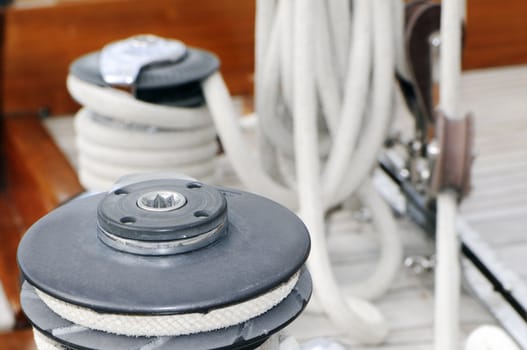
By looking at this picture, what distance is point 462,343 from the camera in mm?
1513

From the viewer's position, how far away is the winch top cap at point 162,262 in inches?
29.2

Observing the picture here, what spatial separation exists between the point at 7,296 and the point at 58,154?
527 mm

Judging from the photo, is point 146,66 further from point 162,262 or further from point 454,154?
point 162,262

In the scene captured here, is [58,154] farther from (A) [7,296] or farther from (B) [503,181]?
(B) [503,181]

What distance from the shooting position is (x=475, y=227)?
1.90 meters

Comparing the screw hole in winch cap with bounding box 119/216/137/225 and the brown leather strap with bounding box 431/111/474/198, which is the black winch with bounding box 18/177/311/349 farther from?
the brown leather strap with bounding box 431/111/474/198

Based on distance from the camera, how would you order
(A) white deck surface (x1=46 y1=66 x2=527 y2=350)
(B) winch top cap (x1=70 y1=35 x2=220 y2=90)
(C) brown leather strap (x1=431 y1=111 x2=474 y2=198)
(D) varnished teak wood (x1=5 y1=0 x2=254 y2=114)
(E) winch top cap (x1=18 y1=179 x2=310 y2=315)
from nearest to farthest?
(E) winch top cap (x1=18 y1=179 x2=310 y2=315)
(C) brown leather strap (x1=431 y1=111 x2=474 y2=198)
(A) white deck surface (x1=46 y1=66 x2=527 y2=350)
(B) winch top cap (x1=70 y1=35 x2=220 y2=90)
(D) varnished teak wood (x1=5 y1=0 x2=254 y2=114)

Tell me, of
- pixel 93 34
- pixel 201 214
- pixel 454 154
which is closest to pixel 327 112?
pixel 454 154

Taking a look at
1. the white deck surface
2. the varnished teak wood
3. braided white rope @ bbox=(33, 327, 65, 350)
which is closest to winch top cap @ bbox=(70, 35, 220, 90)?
the white deck surface

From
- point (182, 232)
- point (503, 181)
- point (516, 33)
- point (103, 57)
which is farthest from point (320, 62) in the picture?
point (516, 33)

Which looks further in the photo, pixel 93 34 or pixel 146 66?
pixel 93 34

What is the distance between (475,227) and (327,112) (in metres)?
0.47

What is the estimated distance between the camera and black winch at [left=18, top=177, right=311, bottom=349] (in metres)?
0.75

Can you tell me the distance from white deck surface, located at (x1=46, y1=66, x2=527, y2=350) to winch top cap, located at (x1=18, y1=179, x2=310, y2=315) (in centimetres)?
73
